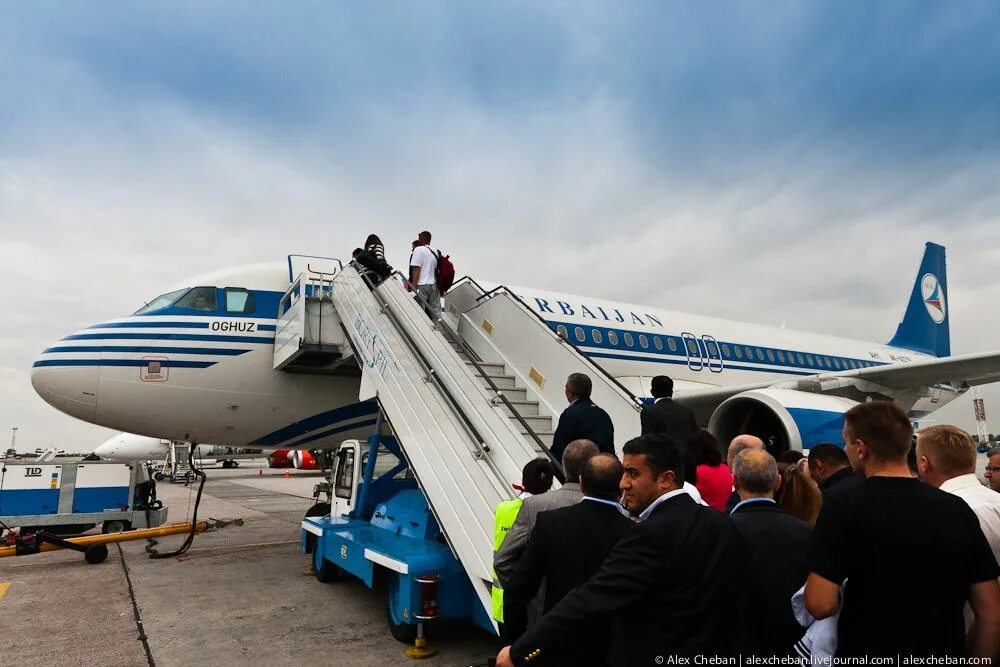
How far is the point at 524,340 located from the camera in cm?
761

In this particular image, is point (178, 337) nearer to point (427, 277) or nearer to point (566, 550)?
point (427, 277)

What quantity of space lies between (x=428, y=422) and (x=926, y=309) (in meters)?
20.1

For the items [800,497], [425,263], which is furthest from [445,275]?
[800,497]

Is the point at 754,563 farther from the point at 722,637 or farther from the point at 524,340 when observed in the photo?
the point at 524,340

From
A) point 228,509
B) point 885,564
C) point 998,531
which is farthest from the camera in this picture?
point 228,509

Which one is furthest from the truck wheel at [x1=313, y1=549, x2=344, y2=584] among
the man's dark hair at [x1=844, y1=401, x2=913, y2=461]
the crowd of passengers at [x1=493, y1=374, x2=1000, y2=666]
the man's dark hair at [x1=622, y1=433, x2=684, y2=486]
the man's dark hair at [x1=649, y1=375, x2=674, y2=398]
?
the man's dark hair at [x1=844, y1=401, x2=913, y2=461]

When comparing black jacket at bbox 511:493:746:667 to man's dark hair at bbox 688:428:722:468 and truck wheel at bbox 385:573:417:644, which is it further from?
truck wheel at bbox 385:573:417:644

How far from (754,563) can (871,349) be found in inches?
674

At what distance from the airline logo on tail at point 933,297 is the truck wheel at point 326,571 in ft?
65.1

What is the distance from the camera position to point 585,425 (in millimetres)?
4277

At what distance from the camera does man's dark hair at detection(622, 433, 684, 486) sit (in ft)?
7.16

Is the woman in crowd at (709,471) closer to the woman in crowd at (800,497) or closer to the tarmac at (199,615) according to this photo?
the woman in crowd at (800,497)

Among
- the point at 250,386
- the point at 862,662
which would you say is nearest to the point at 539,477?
the point at 862,662

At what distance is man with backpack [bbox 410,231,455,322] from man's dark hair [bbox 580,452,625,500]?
19.2 feet
